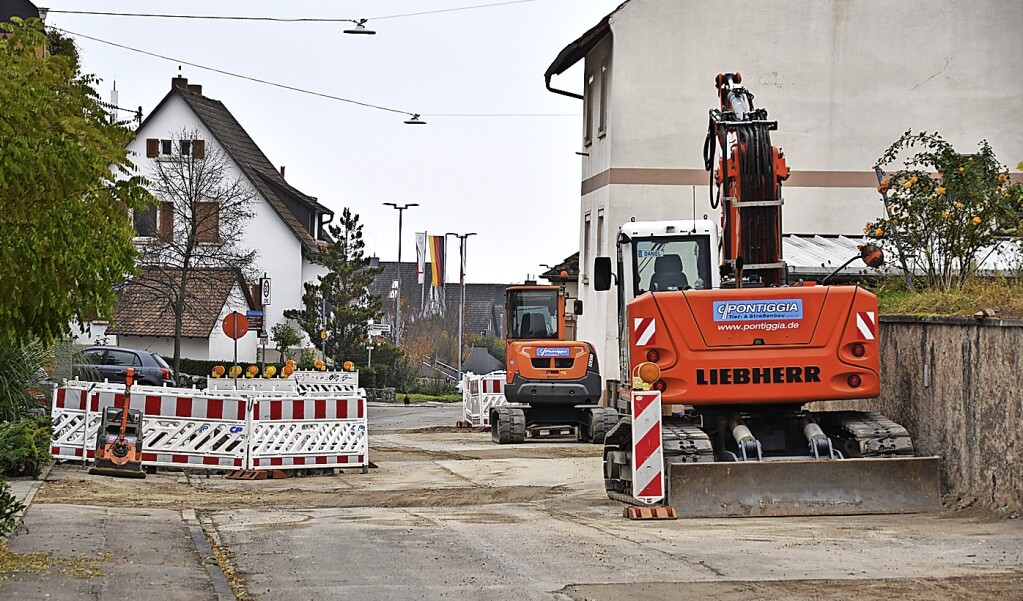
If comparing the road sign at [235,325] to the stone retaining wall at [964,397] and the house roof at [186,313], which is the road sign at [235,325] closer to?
the house roof at [186,313]

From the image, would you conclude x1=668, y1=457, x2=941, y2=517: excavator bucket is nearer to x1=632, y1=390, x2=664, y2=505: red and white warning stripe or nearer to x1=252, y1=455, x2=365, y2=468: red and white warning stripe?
x1=632, y1=390, x2=664, y2=505: red and white warning stripe

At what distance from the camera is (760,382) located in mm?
13453

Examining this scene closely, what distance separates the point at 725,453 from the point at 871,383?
1.61 m

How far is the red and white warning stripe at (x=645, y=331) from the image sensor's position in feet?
43.9

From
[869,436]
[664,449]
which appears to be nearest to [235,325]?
[664,449]

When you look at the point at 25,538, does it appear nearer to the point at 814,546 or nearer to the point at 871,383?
the point at 814,546

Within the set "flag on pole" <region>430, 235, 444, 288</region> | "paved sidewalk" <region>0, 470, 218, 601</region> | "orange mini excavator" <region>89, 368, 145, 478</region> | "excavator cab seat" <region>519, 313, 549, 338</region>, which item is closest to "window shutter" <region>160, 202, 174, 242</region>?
"flag on pole" <region>430, 235, 444, 288</region>

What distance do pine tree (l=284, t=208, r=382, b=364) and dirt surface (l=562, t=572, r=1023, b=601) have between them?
2056 inches

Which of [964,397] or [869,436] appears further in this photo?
[869,436]

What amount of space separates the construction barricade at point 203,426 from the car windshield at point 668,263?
515cm

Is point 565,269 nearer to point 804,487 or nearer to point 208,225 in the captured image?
point 208,225

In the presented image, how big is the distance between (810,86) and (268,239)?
34.6m

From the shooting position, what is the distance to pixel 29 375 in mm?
18781

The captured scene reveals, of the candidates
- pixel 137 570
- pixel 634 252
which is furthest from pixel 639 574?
pixel 634 252
